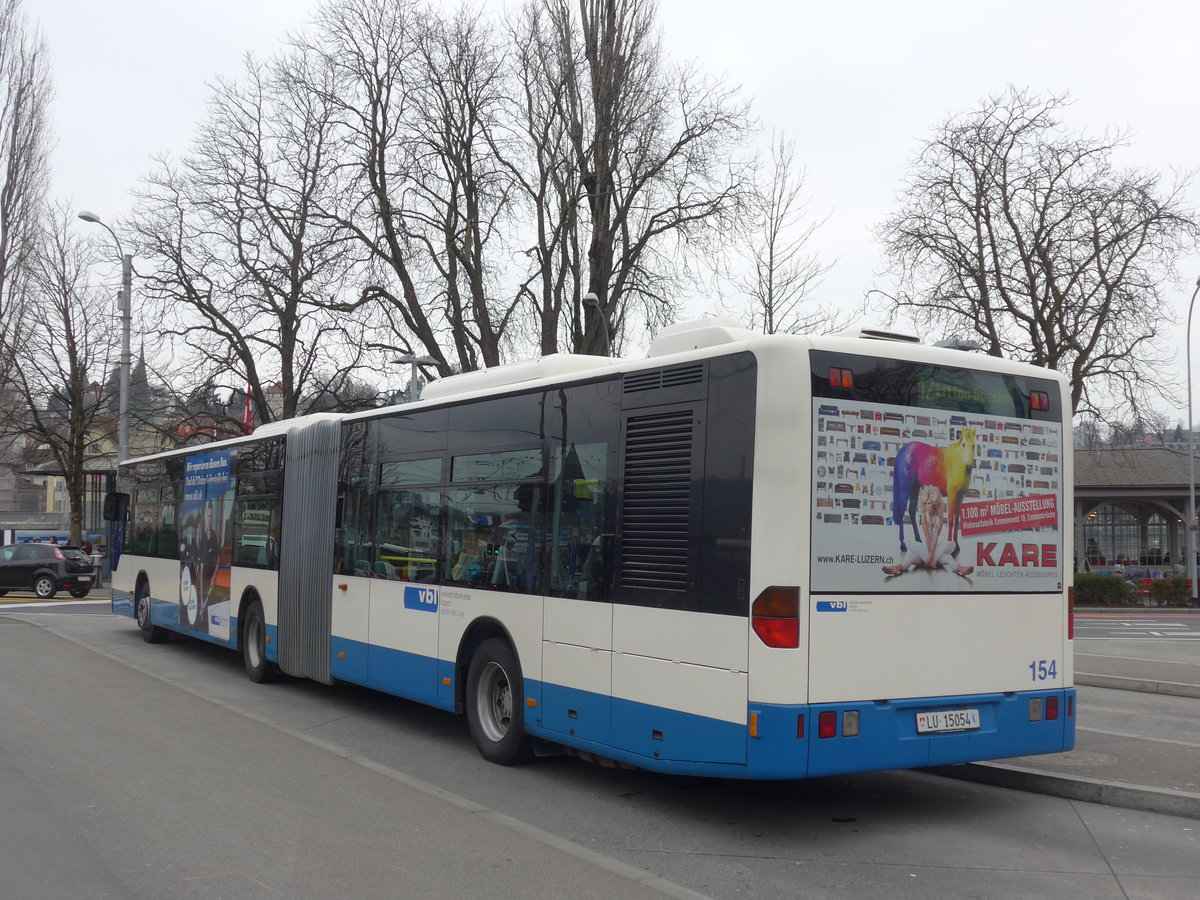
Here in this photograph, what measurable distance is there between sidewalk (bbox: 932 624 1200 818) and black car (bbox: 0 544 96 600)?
94.2 feet

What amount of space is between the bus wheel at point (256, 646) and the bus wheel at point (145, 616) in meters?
4.67

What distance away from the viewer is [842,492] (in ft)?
21.6

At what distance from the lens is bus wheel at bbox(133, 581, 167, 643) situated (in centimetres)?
1808

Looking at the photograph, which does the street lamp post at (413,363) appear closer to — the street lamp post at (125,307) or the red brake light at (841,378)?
the street lamp post at (125,307)

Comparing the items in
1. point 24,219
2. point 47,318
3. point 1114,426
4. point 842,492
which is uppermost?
point 24,219

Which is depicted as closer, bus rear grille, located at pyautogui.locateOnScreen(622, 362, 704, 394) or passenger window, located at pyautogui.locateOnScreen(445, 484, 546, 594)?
bus rear grille, located at pyautogui.locateOnScreen(622, 362, 704, 394)

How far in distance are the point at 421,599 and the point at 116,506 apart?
11.8 metres

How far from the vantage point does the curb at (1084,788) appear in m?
7.11

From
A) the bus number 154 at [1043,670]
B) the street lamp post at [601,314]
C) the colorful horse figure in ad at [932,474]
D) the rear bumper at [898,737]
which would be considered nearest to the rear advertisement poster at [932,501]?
the colorful horse figure in ad at [932,474]

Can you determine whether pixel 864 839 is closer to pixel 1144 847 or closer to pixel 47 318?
pixel 1144 847

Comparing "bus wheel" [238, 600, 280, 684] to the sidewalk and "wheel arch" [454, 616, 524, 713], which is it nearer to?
"wheel arch" [454, 616, 524, 713]

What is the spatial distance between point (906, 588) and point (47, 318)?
38531mm

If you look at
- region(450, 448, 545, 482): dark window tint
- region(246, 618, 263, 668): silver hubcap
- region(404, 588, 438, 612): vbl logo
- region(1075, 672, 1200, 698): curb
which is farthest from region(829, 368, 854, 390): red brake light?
region(246, 618, 263, 668): silver hubcap

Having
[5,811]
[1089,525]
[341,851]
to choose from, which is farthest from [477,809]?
[1089,525]
